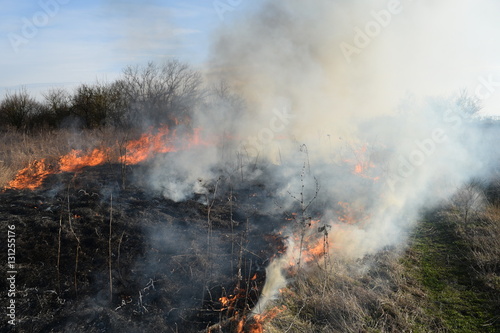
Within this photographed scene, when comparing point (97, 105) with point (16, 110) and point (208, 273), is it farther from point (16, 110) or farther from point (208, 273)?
point (208, 273)

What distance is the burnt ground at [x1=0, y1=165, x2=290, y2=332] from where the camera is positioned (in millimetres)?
4160

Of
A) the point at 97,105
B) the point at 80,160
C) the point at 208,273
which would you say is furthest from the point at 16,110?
the point at 208,273

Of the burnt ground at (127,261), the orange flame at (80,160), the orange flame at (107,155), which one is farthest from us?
the orange flame at (80,160)

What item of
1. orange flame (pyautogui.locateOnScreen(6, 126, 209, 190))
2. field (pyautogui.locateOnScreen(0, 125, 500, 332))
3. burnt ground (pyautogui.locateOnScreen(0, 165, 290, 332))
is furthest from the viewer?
orange flame (pyautogui.locateOnScreen(6, 126, 209, 190))

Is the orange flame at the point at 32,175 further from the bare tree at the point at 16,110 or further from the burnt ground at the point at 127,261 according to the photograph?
the bare tree at the point at 16,110

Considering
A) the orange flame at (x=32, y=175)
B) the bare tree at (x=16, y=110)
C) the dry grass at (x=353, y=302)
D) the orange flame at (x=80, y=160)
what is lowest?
the dry grass at (x=353, y=302)

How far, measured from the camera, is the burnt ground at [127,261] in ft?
13.6

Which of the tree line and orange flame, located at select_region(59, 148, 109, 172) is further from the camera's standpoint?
the tree line

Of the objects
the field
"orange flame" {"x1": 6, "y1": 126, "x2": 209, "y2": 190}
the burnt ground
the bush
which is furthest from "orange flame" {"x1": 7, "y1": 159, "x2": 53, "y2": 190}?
the bush

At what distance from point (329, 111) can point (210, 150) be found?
24.2 ft

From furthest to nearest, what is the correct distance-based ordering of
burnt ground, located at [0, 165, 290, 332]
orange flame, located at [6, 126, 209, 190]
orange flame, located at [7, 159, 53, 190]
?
orange flame, located at [6, 126, 209, 190]
orange flame, located at [7, 159, 53, 190]
burnt ground, located at [0, 165, 290, 332]

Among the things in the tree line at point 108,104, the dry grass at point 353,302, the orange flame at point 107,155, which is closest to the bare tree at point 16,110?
the tree line at point 108,104

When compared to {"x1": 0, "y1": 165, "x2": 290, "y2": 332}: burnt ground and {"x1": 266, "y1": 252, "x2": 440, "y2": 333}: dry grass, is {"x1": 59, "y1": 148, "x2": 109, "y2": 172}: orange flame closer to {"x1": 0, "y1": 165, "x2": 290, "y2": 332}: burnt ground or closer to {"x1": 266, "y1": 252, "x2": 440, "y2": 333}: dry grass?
{"x1": 0, "y1": 165, "x2": 290, "y2": 332}: burnt ground

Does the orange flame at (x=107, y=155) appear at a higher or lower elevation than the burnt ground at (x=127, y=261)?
higher
